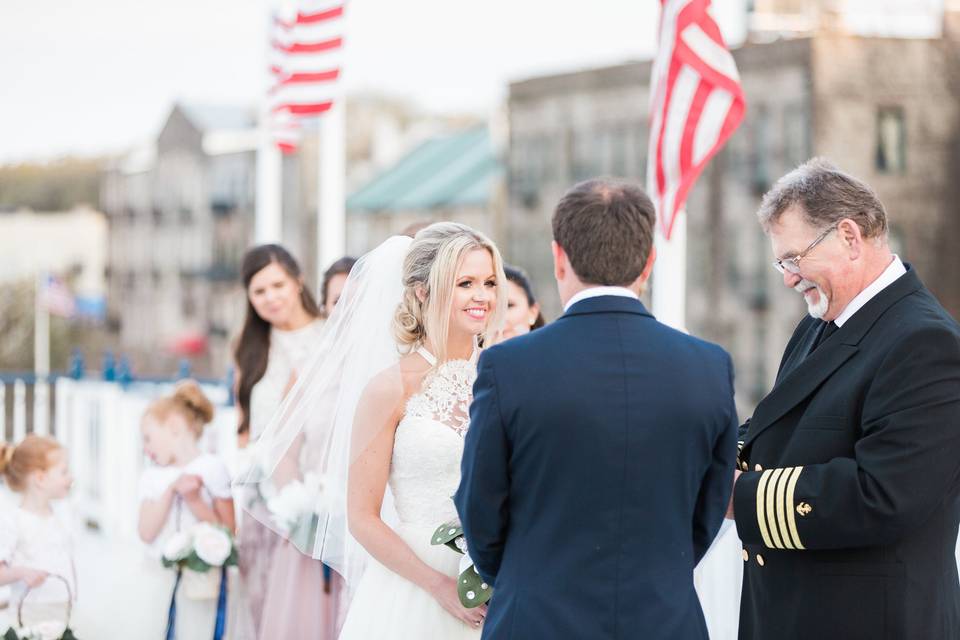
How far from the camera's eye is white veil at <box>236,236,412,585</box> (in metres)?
4.52

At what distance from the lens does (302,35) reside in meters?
10.6

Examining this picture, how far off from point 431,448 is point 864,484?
1292 mm

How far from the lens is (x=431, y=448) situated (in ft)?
13.4

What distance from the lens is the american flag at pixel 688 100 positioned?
6.40 metres

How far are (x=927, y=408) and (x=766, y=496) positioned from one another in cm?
49

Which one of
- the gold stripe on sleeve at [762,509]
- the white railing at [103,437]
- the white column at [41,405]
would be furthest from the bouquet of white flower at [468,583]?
the white column at [41,405]

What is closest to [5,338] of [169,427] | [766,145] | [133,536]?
[766,145]

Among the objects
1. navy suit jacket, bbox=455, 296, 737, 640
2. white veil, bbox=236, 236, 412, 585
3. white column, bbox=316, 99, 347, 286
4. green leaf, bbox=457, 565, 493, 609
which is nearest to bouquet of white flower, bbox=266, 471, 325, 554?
white veil, bbox=236, 236, 412, 585

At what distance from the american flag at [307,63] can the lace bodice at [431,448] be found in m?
6.74

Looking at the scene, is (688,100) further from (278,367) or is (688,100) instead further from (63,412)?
(63,412)

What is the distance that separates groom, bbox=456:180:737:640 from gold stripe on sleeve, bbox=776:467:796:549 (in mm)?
427

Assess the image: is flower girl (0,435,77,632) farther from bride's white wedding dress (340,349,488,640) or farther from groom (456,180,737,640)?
groom (456,180,737,640)

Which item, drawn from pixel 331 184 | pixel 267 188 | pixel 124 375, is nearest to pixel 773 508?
pixel 331 184

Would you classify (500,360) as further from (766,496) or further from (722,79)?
(722,79)
